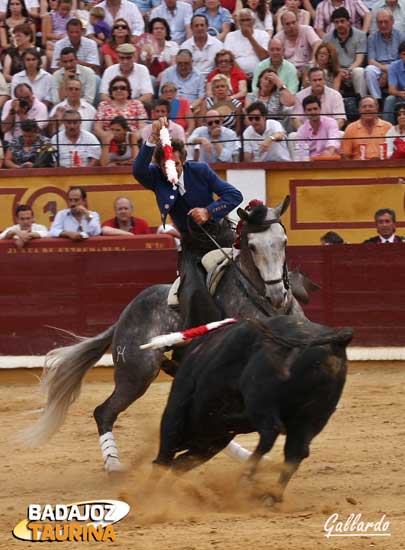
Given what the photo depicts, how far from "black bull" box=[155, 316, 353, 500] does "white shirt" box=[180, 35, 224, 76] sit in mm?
6596

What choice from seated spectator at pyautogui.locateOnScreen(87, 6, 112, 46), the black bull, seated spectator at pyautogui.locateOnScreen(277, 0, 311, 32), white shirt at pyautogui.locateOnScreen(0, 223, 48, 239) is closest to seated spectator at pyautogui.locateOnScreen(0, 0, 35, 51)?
seated spectator at pyautogui.locateOnScreen(87, 6, 112, 46)

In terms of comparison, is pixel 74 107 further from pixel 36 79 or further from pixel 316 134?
pixel 316 134

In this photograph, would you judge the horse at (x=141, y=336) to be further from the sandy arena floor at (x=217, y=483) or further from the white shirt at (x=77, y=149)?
the white shirt at (x=77, y=149)

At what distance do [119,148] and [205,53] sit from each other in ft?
4.47

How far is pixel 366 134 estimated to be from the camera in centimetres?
1148

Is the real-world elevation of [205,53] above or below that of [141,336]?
above

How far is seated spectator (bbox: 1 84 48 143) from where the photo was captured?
38.6ft

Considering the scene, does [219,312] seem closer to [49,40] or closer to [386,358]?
[386,358]

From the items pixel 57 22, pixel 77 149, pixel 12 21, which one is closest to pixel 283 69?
pixel 77 149

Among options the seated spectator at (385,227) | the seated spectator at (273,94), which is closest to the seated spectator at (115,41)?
the seated spectator at (273,94)

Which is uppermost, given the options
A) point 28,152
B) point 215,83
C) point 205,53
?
point 205,53

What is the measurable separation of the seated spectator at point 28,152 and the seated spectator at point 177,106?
119 cm

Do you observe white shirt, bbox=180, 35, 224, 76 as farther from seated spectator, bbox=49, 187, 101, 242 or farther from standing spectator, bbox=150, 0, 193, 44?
seated spectator, bbox=49, 187, 101, 242

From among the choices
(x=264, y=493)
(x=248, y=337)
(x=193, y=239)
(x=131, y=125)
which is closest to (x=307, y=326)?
(x=248, y=337)
